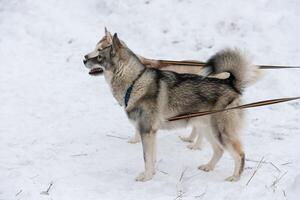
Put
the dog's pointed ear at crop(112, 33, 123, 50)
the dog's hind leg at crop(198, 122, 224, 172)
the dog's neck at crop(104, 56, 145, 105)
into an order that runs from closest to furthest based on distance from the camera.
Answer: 1. the dog's pointed ear at crop(112, 33, 123, 50)
2. the dog's neck at crop(104, 56, 145, 105)
3. the dog's hind leg at crop(198, 122, 224, 172)

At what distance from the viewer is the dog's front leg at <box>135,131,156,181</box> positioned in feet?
17.7

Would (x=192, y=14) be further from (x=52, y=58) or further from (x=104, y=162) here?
(x=104, y=162)

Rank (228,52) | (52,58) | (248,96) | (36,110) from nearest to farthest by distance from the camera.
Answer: (228,52), (36,110), (248,96), (52,58)

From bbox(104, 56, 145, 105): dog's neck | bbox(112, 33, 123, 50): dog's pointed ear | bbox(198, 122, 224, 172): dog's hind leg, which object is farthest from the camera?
bbox(198, 122, 224, 172): dog's hind leg

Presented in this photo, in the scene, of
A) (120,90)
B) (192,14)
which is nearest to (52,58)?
(192,14)

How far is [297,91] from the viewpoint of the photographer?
7680 mm

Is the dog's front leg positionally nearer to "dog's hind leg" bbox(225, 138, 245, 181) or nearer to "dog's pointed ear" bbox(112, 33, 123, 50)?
"dog's hind leg" bbox(225, 138, 245, 181)

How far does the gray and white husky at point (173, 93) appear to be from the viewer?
526 cm

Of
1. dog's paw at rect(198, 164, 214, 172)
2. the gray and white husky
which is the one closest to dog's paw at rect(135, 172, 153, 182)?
the gray and white husky

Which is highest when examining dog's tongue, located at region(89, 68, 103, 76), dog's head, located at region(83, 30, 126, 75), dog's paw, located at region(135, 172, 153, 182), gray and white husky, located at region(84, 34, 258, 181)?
dog's head, located at region(83, 30, 126, 75)

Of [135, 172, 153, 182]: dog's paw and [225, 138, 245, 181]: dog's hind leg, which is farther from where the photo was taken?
[135, 172, 153, 182]: dog's paw

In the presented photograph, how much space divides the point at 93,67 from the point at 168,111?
93 cm

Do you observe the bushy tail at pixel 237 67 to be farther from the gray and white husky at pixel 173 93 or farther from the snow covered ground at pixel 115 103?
the snow covered ground at pixel 115 103

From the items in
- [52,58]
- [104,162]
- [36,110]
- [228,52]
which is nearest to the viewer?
[228,52]
